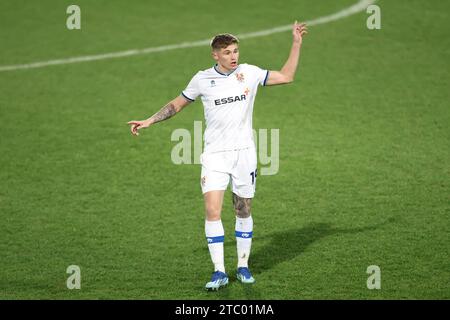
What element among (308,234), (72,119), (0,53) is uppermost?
(0,53)

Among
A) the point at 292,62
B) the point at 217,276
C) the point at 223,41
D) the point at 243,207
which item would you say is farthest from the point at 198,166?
the point at 223,41

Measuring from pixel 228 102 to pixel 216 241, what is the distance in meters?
1.44

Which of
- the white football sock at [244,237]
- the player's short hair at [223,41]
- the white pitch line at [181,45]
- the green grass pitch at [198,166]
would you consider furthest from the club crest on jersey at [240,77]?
the white pitch line at [181,45]

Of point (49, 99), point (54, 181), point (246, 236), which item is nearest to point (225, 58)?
point (246, 236)

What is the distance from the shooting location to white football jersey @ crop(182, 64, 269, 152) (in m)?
9.66

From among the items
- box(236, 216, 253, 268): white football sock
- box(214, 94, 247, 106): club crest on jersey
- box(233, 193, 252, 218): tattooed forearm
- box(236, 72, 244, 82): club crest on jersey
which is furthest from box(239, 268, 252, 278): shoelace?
box(236, 72, 244, 82): club crest on jersey

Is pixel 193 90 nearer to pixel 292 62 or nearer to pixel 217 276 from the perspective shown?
pixel 292 62

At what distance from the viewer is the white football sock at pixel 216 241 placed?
978 cm

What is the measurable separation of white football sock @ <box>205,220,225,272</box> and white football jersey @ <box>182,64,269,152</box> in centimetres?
78

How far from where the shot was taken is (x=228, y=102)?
964 cm

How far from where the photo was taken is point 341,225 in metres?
11.6

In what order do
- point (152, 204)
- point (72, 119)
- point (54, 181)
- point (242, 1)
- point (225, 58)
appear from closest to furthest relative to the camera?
1. point (225, 58)
2. point (152, 204)
3. point (54, 181)
4. point (72, 119)
5. point (242, 1)

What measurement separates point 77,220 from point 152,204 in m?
1.09

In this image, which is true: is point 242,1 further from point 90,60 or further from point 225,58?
point 225,58
